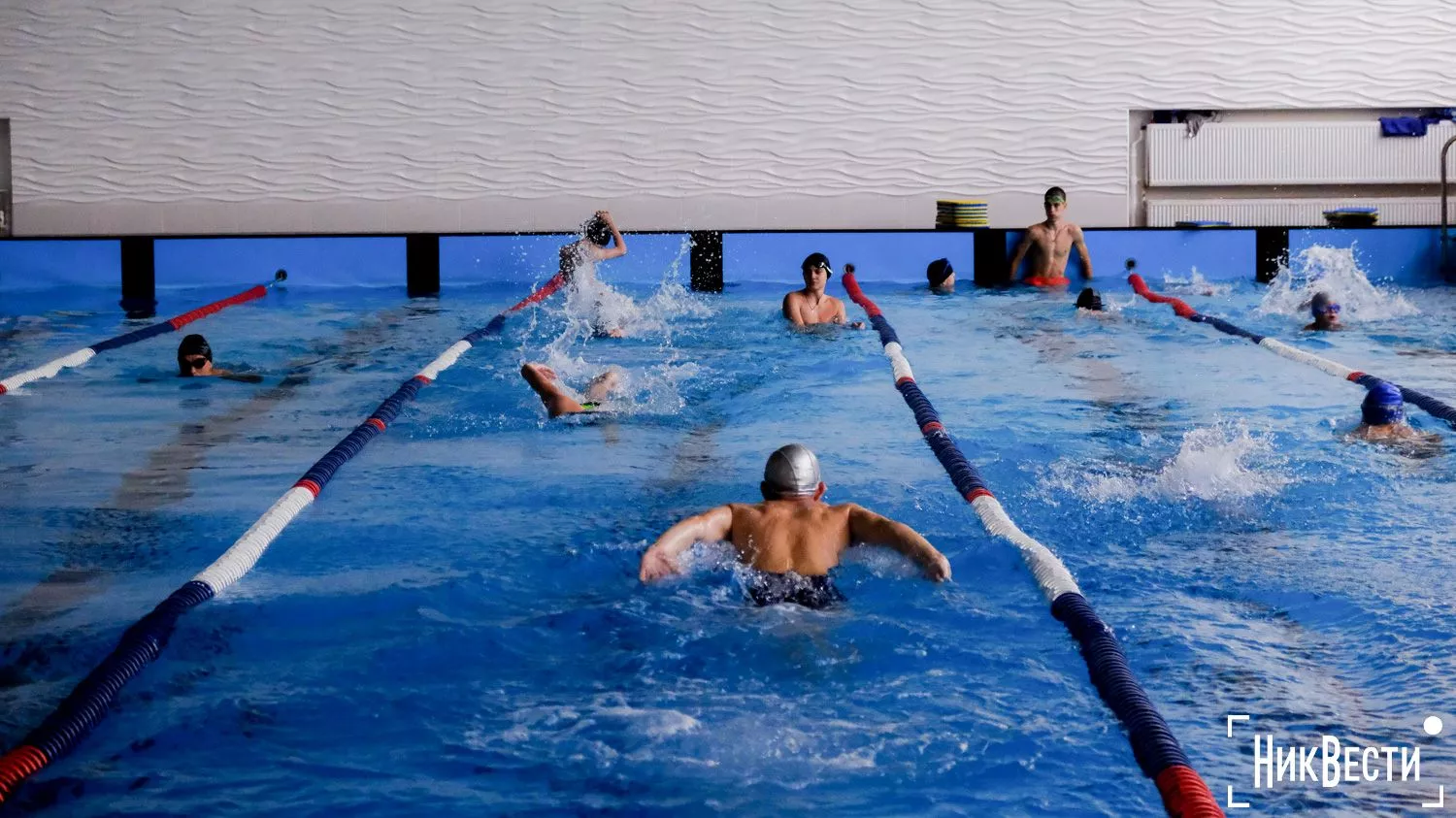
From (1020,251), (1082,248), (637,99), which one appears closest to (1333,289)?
(1082,248)

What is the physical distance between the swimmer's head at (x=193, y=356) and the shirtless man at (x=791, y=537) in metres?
4.43

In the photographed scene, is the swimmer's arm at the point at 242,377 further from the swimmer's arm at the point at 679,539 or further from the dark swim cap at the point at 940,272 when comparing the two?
the dark swim cap at the point at 940,272

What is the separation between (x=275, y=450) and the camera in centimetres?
583

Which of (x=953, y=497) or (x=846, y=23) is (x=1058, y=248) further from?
(x=953, y=497)

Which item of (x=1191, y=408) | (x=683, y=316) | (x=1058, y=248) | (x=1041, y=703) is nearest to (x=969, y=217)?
(x=1058, y=248)

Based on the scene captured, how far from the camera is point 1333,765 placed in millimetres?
2871

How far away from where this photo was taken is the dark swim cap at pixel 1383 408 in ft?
18.1

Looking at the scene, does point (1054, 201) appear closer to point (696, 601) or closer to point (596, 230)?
point (596, 230)

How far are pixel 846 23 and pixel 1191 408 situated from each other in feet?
24.5

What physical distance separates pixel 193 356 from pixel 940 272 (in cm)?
546

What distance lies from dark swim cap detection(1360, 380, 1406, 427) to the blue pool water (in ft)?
0.45

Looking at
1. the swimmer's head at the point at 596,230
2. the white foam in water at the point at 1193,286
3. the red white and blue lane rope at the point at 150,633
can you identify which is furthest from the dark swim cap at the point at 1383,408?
the swimmer's head at the point at 596,230

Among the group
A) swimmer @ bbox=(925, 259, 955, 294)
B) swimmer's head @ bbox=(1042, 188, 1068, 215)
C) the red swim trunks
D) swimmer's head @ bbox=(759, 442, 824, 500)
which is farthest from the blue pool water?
swimmer's head @ bbox=(1042, 188, 1068, 215)

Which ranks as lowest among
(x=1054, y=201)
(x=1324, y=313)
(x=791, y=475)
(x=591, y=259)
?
(x=791, y=475)
